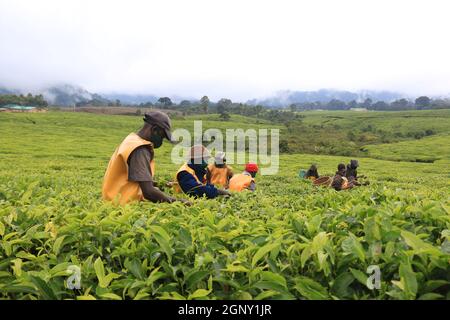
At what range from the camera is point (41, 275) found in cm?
173

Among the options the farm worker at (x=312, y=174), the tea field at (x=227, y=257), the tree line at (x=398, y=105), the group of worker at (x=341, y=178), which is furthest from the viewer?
the tree line at (x=398, y=105)

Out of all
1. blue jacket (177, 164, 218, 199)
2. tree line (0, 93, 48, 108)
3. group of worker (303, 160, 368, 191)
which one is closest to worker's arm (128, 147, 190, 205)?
blue jacket (177, 164, 218, 199)

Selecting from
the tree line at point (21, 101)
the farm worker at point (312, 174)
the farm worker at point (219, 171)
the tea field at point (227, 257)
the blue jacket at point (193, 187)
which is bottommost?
the farm worker at point (312, 174)

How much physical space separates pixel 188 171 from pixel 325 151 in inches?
1421

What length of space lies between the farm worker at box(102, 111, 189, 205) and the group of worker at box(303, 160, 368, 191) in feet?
24.3

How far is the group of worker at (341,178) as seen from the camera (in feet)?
36.7

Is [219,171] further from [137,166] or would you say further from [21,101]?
[21,101]

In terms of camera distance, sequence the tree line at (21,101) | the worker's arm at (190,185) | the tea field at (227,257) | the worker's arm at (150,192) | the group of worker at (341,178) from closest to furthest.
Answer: the tea field at (227,257)
the worker's arm at (150,192)
the worker's arm at (190,185)
the group of worker at (341,178)
the tree line at (21,101)

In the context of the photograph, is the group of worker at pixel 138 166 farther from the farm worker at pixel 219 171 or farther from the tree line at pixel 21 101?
the tree line at pixel 21 101

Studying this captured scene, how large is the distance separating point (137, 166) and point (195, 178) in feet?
4.68

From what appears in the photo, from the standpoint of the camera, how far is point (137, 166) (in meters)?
4.03

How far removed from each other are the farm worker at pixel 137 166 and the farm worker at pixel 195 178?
562 millimetres

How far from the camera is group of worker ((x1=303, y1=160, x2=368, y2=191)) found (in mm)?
11198

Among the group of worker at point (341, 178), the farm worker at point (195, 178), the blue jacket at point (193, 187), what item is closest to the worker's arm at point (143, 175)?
the farm worker at point (195, 178)
